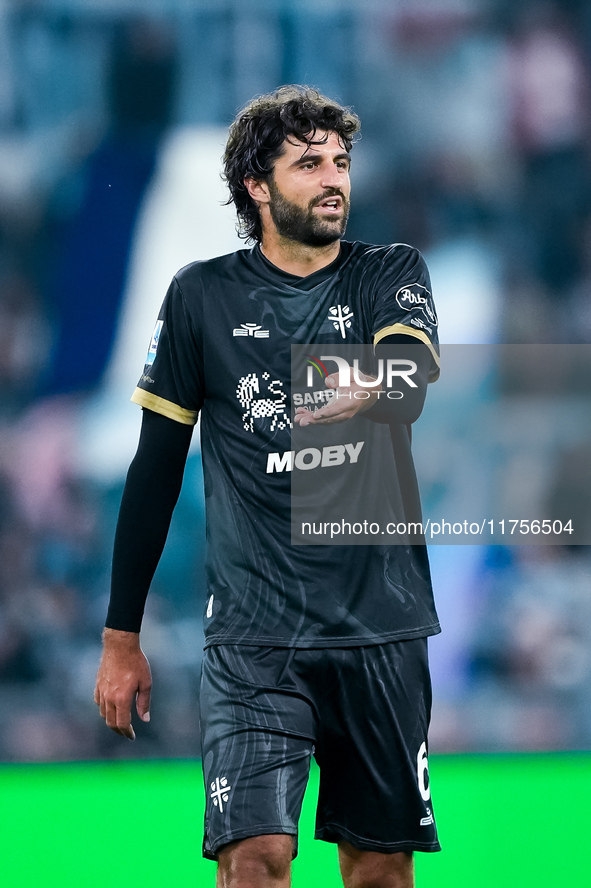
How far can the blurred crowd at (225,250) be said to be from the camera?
557 centimetres

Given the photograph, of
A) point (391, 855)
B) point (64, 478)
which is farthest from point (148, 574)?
point (64, 478)

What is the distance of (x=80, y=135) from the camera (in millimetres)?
5715

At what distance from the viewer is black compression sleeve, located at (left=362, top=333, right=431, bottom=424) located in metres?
2.32

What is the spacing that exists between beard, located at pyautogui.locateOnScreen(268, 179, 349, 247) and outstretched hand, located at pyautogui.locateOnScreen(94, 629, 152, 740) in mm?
958

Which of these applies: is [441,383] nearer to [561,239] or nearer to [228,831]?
[561,239]

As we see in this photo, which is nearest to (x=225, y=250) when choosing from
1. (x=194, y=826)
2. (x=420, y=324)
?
(x=194, y=826)

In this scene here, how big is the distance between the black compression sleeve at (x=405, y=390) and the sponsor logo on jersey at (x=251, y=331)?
0.27 m

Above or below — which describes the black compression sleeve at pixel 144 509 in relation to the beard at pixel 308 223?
below

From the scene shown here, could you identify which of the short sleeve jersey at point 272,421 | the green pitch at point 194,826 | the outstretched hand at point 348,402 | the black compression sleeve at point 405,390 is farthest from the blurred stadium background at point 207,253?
the outstretched hand at point 348,402

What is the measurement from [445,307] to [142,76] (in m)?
1.88

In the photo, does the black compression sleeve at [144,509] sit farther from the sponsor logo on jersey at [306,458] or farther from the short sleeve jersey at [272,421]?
the sponsor logo on jersey at [306,458]

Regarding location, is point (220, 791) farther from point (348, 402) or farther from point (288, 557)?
point (348, 402)

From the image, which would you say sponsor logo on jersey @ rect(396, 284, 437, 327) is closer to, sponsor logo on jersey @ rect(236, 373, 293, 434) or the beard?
the beard

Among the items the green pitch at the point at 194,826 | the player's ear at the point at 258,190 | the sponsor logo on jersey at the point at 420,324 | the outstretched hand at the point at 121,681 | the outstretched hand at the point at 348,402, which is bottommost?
the green pitch at the point at 194,826
